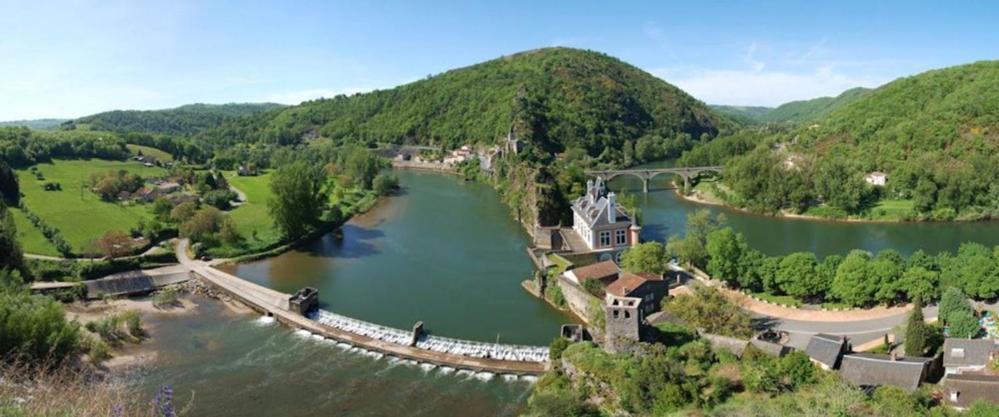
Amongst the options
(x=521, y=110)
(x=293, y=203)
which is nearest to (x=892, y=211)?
(x=293, y=203)

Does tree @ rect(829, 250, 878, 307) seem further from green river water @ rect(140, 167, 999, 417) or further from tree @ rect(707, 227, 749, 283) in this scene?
green river water @ rect(140, 167, 999, 417)

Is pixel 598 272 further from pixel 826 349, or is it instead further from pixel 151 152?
pixel 151 152

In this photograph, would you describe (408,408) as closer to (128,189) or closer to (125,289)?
(125,289)

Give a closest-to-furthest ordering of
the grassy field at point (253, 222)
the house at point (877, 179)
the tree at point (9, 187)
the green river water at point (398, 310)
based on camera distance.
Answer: the green river water at point (398, 310)
the grassy field at point (253, 222)
the tree at point (9, 187)
the house at point (877, 179)

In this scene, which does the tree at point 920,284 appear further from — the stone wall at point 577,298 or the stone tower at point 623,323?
the stone tower at point 623,323

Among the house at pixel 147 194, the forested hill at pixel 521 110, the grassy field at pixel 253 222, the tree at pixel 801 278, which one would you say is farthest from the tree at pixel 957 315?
the forested hill at pixel 521 110

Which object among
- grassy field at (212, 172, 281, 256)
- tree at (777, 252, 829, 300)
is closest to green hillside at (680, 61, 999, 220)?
tree at (777, 252, 829, 300)

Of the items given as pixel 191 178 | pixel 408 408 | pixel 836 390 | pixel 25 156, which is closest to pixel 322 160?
pixel 191 178
